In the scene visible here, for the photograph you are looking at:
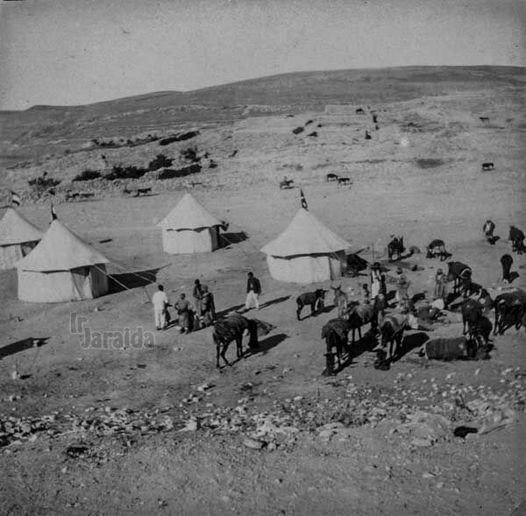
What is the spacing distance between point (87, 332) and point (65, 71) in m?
10.1

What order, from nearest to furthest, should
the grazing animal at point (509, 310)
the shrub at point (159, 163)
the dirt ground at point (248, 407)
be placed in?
the dirt ground at point (248, 407), the grazing animal at point (509, 310), the shrub at point (159, 163)

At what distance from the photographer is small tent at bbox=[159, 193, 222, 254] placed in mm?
25156

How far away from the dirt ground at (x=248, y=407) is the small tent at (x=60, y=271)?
0.52m

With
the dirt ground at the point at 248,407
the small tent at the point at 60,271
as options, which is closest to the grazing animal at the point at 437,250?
the dirt ground at the point at 248,407

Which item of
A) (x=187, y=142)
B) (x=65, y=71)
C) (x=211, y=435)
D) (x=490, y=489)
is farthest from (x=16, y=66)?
(x=187, y=142)

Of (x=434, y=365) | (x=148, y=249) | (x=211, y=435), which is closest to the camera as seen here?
(x=211, y=435)

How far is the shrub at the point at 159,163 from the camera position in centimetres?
4456

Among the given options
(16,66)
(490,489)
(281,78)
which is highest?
(281,78)

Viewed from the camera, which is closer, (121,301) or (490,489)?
(490,489)

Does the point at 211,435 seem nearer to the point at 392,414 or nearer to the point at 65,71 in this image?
the point at 392,414

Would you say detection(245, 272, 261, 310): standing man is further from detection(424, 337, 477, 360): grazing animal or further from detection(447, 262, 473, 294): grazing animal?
detection(424, 337, 477, 360): grazing animal

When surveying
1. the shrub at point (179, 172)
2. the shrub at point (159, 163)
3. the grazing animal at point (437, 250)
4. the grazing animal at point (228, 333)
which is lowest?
the grazing animal at point (228, 333)

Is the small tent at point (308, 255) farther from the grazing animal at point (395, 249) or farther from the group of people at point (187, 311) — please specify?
the group of people at point (187, 311)

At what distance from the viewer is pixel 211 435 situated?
400 inches
